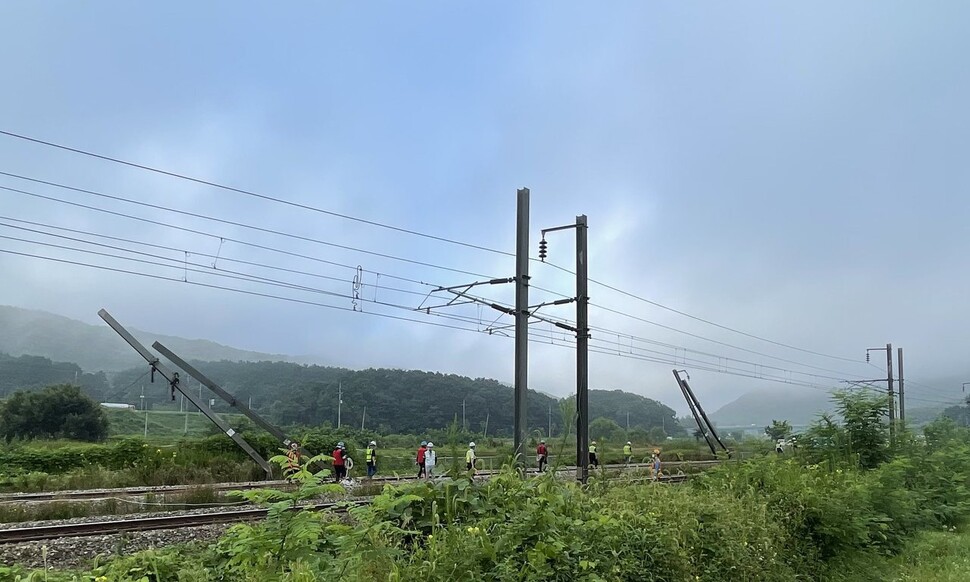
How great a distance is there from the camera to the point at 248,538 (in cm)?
372

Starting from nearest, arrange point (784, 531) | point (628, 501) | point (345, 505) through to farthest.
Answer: point (345, 505) → point (628, 501) → point (784, 531)

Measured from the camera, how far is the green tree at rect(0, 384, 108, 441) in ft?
133

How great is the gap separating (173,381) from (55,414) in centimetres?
2357

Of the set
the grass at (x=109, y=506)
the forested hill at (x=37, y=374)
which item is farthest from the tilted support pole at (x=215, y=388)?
the forested hill at (x=37, y=374)

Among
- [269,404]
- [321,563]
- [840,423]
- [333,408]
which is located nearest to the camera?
[321,563]

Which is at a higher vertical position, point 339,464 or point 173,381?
point 173,381

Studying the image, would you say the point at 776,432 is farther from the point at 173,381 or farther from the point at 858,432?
the point at 173,381

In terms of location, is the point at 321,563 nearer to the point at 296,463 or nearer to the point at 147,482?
the point at 296,463

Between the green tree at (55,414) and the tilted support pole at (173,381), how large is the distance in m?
20.0

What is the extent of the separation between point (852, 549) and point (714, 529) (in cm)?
397

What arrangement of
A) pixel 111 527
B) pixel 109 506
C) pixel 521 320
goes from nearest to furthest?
pixel 111 527, pixel 521 320, pixel 109 506

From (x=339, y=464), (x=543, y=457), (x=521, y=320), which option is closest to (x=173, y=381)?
(x=339, y=464)

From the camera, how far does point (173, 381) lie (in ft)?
79.4

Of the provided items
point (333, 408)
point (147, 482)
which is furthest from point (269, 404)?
point (147, 482)
